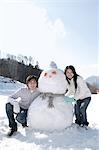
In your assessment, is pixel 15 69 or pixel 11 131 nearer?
pixel 11 131

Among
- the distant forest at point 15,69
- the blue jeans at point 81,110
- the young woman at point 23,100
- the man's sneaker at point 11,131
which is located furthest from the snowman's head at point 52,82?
the distant forest at point 15,69

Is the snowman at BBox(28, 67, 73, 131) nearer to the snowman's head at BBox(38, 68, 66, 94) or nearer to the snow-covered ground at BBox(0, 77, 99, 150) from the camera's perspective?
the snowman's head at BBox(38, 68, 66, 94)

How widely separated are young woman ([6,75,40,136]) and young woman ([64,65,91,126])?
62cm

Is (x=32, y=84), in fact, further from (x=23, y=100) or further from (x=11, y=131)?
(x=11, y=131)

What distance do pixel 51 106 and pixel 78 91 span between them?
684mm

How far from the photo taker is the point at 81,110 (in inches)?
219

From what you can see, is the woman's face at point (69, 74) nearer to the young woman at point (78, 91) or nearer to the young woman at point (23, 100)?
the young woman at point (78, 91)

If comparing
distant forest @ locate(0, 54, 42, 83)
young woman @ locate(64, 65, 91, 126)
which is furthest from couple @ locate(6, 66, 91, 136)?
distant forest @ locate(0, 54, 42, 83)

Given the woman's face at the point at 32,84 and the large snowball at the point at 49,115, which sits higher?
the woman's face at the point at 32,84

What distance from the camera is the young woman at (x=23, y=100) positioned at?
5117mm

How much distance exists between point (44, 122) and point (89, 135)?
0.78 meters

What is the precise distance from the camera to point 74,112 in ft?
18.9

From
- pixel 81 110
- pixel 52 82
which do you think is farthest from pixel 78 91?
pixel 52 82

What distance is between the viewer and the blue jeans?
555 centimetres
